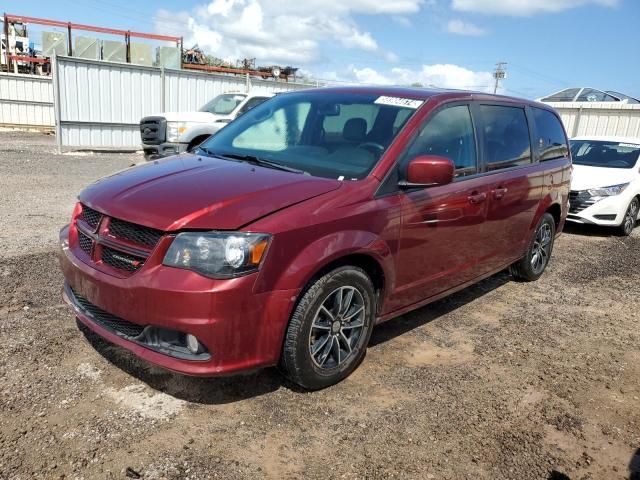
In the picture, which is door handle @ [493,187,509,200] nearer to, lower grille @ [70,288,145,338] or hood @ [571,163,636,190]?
lower grille @ [70,288,145,338]

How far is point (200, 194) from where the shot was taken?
3.01m

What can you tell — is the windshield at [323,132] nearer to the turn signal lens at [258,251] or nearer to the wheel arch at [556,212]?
the turn signal lens at [258,251]

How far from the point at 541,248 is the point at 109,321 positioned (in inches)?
183

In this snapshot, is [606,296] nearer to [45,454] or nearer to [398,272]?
[398,272]

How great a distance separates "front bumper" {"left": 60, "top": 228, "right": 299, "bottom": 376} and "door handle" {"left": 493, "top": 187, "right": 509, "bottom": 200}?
7.55 feet

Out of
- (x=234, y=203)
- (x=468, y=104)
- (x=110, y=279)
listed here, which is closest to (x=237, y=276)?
(x=234, y=203)

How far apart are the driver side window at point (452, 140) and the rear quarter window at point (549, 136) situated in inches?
58.8

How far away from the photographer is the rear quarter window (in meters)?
5.47

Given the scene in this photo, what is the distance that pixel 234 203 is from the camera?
9.52 feet

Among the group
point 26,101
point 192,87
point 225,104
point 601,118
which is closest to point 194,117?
point 225,104

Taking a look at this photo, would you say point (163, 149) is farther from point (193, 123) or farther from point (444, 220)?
point (444, 220)

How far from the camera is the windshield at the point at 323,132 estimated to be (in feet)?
11.7

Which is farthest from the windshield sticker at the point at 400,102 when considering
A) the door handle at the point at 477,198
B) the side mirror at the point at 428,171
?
the door handle at the point at 477,198

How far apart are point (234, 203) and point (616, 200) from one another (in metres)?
7.53
